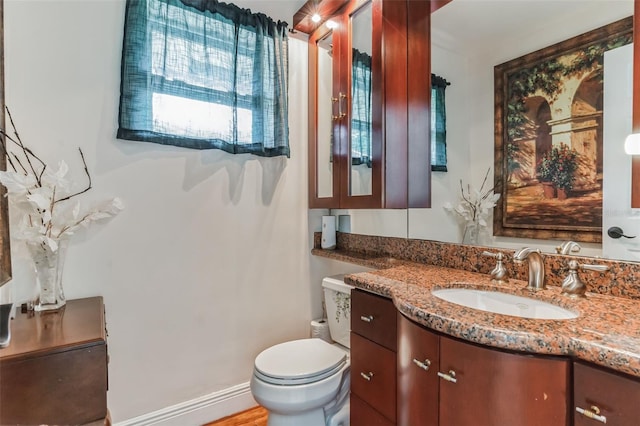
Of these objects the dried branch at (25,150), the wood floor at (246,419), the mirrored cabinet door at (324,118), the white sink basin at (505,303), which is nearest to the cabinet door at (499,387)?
the white sink basin at (505,303)

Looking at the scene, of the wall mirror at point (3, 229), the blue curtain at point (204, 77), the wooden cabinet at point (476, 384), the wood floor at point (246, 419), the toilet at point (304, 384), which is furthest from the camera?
the wood floor at point (246, 419)

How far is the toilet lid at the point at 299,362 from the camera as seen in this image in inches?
55.9

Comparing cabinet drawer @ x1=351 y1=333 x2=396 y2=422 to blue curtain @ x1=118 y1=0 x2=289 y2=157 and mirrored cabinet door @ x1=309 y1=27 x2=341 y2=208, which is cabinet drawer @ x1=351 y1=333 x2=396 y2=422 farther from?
blue curtain @ x1=118 y1=0 x2=289 y2=157

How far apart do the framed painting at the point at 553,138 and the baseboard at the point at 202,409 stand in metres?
1.65

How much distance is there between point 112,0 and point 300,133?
44.4 inches

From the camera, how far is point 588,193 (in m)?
1.14

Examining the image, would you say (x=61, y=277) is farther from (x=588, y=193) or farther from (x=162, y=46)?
(x=588, y=193)

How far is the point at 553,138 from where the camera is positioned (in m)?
1.24

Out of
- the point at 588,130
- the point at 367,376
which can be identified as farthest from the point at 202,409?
the point at 588,130

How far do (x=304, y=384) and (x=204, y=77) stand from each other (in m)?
1.57

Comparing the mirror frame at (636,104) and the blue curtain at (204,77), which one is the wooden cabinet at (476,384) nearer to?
the mirror frame at (636,104)

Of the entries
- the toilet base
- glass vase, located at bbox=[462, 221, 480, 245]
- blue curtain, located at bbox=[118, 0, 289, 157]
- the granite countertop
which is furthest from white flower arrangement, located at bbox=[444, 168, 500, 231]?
the toilet base

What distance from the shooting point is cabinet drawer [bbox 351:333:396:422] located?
1205 millimetres

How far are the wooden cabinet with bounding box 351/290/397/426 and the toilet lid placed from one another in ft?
0.51
